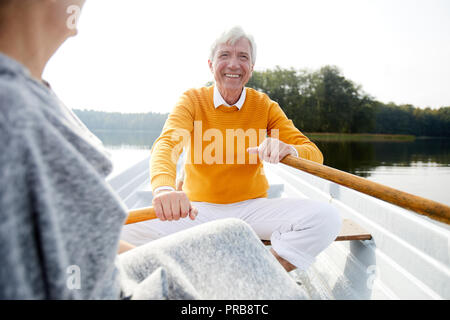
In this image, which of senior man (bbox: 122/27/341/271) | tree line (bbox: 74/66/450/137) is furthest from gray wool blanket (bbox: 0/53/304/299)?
tree line (bbox: 74/66/450/137)

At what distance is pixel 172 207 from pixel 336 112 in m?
14.0

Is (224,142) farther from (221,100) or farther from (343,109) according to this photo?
(343,109)

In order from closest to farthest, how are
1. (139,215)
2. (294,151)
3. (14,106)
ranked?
1. (14,106)
2. (139,215)
3. (294,151)

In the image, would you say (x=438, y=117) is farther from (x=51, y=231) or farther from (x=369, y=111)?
(x=51, y=231)

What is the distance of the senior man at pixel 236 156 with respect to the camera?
45.5 inches

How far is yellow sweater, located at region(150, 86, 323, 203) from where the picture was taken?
1391 millimetres

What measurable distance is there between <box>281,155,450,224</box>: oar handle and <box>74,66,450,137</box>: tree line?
11153 millimetres

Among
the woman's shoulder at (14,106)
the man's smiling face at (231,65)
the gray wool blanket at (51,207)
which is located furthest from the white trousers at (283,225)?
the woman's shoulder at (14,106)

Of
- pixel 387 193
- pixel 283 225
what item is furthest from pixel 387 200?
pixel 283 225

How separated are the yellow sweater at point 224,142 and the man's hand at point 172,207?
1.55ft

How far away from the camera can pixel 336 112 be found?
13.5 m

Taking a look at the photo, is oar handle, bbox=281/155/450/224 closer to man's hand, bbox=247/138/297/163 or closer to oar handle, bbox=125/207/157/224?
man's hand, bbox=247/138/297/163
